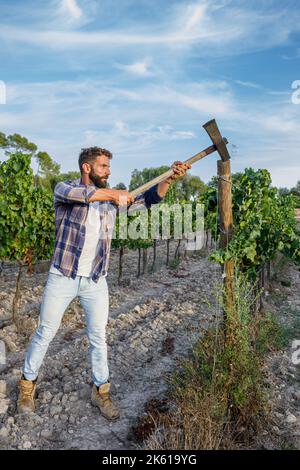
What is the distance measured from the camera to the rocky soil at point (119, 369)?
3.75 metres

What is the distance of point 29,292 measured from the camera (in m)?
9.01

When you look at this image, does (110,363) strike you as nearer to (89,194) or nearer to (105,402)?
(105,402)

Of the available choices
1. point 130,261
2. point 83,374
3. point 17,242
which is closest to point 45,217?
point 17,242

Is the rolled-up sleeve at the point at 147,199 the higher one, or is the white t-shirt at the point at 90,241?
the rolled-up sleeve at the point at 147,199

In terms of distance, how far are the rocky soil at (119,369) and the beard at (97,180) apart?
1.44 meters

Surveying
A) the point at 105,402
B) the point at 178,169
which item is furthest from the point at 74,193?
the point at 105,402

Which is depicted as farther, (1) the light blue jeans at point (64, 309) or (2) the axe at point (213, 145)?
(2) the axe at point (213, 145)

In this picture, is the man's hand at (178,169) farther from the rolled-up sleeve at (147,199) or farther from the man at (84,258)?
the rolled-up sleeve at (147,199)

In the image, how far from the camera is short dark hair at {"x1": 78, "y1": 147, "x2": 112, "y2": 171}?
373 centimetres

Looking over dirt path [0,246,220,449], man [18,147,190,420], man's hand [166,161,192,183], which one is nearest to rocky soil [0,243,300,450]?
dirt path [0,246,220,449]

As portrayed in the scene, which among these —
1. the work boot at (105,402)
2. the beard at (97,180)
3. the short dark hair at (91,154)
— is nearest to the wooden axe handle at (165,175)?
the beard at (97,180)

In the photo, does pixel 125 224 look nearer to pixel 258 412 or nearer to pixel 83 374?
pixel 83 374
